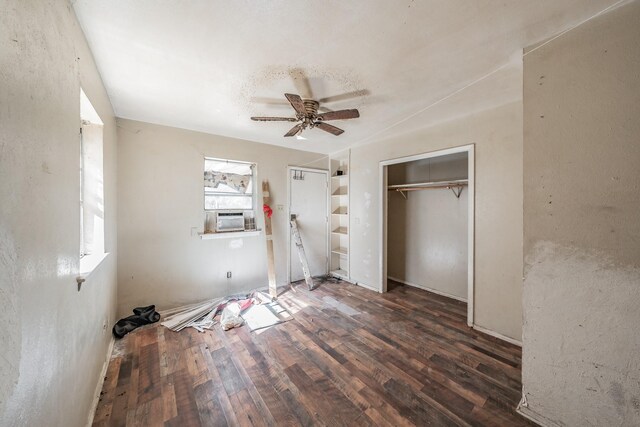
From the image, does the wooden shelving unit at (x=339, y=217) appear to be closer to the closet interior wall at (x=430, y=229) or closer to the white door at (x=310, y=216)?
the white door at (x=310, y=216)

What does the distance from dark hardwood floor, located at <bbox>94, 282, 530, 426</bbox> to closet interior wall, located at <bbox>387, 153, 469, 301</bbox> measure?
0.88m

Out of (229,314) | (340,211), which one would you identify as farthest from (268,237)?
(340,211)

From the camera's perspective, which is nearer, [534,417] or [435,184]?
[534,417]

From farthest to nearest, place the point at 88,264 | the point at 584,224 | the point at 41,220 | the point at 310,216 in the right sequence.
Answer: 1. the point at 310,216
2. the point at 88,264
3. the point at 584,224
4. the point at 41,220

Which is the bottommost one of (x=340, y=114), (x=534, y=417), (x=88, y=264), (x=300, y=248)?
(x=534, y=417)

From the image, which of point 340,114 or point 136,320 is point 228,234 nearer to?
point 136,320

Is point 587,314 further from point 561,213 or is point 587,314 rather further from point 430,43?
point 430,43

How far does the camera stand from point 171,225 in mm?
3018

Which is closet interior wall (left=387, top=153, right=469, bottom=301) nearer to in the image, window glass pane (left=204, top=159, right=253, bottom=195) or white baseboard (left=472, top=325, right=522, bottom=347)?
white baseboard (left=472, top=325, right=522, bottom=347)

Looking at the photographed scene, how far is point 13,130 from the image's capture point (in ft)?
2.35

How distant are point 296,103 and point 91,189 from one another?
6.01 feet

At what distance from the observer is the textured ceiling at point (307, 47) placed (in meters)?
1.27

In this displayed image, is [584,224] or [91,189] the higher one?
[91,189]

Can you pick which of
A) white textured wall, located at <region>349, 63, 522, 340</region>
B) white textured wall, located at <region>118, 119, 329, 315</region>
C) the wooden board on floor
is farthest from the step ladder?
white textured wall, located at <region>349, 63, 522, 340</region>
